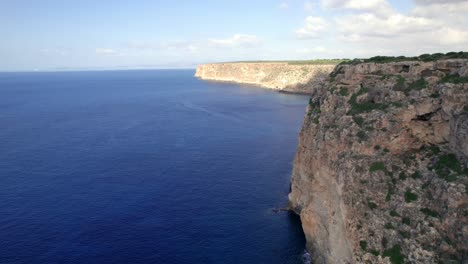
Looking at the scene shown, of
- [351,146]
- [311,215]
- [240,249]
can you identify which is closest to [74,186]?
[240,249]

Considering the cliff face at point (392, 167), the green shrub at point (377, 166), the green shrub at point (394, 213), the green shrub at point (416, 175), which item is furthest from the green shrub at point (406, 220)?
the green shrub at point (377, 166)

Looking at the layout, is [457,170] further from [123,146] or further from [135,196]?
[123,146]

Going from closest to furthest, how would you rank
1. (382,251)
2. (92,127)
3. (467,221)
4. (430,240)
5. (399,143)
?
(467,221)
(430,240)
(382,251)
(399,143)
(92,127)

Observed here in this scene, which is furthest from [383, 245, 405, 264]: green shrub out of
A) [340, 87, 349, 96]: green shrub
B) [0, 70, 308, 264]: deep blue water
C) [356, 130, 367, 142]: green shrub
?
[340, 87, 349, 96]: green shrub

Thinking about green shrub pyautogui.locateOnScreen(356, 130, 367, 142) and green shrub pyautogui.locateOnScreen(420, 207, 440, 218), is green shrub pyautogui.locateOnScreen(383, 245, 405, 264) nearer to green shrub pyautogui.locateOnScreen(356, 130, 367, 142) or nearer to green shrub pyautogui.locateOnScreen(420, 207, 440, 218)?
green shrub pyautogui.locateOnScreen(420, 207, 440, 218)

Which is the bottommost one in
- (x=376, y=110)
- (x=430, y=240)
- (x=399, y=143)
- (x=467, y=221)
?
(x=430, y=240)

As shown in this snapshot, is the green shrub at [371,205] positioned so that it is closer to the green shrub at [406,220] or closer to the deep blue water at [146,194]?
the green shrub at [406,220]

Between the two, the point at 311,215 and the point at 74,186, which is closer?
the point at 311,215

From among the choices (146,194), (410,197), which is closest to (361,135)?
(410,197)
